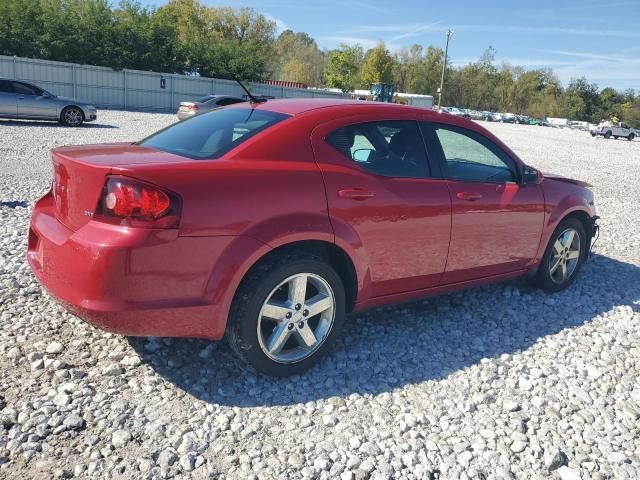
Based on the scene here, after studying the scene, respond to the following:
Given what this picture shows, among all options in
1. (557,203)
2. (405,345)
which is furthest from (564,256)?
(405,345)

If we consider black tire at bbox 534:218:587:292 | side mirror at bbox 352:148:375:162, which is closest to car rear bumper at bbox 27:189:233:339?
side mirror at bbox 352:148:375:162

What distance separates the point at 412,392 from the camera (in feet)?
10.9

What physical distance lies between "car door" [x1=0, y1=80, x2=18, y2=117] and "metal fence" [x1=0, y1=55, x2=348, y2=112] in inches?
628

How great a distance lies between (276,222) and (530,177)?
8.44ft

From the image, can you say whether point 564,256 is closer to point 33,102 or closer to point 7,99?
point 33,102

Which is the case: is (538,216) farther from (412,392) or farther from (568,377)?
(412,392)

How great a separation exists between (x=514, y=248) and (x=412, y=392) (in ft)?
5.92

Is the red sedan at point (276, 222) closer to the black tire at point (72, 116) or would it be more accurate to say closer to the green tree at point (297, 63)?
the black tire at point (72, 116)

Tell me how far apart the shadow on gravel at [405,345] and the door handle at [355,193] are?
1099 millimetres

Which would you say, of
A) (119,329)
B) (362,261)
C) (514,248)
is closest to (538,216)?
(514,248)

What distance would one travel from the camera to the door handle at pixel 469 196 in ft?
13.0

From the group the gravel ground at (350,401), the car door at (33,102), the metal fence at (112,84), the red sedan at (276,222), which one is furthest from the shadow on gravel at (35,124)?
the red sedan at (276,222)

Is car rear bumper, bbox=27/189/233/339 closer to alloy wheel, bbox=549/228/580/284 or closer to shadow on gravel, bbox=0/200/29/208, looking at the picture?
alloy wheel, bbox=549/228/580/284

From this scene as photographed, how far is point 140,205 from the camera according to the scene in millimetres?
2711
